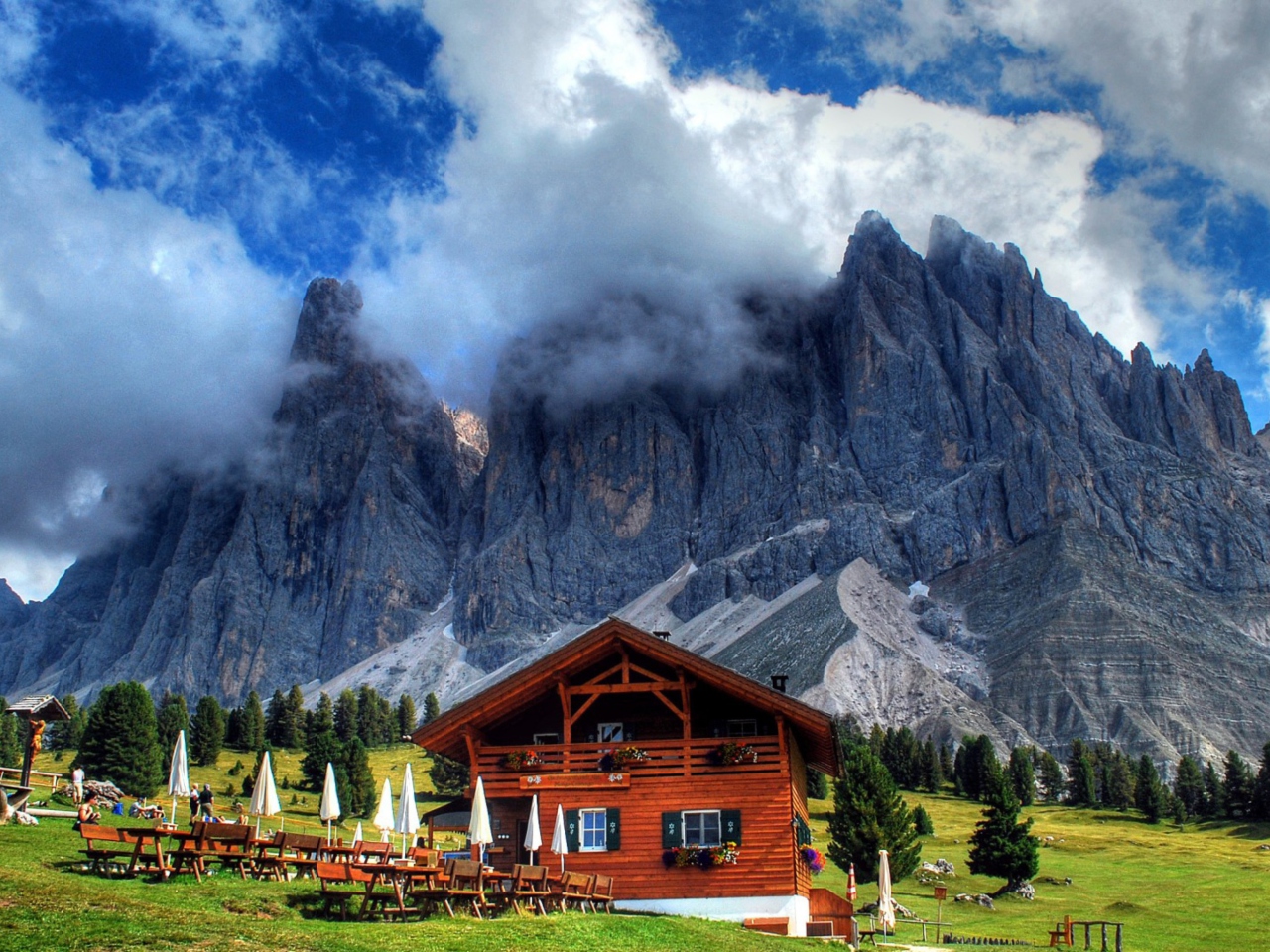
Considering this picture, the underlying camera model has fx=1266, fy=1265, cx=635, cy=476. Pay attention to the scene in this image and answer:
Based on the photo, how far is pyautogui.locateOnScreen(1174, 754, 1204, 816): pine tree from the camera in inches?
4080

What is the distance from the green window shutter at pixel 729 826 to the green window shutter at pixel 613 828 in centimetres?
255

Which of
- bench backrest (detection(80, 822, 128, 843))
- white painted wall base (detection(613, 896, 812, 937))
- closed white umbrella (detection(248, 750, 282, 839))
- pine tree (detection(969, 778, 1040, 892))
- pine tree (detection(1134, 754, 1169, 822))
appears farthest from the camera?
pine tree (detection(1134, 754, 1169, 822))

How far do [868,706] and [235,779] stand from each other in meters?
104

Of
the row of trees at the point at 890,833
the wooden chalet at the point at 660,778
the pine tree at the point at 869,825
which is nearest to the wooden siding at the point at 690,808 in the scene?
the wooden chalet at the point at 660,778

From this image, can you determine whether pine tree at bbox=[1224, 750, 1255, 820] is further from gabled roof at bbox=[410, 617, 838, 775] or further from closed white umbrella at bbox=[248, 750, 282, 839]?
closed white umbrella at bbox=[248, 750, 282, 839]

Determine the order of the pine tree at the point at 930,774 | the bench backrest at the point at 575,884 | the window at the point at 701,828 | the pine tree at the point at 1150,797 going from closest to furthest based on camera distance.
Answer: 1. the bench backrest at the point at 575,884
2. the window at the point at 701,828
3. the pine tree at the point at 1150,797
4. the pine tree at the point at 930,774

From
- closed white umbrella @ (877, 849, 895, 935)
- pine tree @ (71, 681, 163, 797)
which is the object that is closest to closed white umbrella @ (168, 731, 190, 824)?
closed white umbrella @ (877, 849, 895, 935)

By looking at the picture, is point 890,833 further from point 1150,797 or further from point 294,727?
point 294,727

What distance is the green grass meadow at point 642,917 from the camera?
16.8 m

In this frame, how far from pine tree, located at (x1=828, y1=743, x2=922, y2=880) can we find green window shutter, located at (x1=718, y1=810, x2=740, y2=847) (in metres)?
26.9

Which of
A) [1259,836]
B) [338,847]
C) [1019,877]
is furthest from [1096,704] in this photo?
[338,847]

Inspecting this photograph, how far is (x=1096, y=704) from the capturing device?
173750 millimetres

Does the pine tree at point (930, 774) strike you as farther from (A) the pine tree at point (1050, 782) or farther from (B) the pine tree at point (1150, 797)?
(B) the pine tree at point (1150, 797)

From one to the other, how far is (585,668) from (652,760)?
298 centimetres
